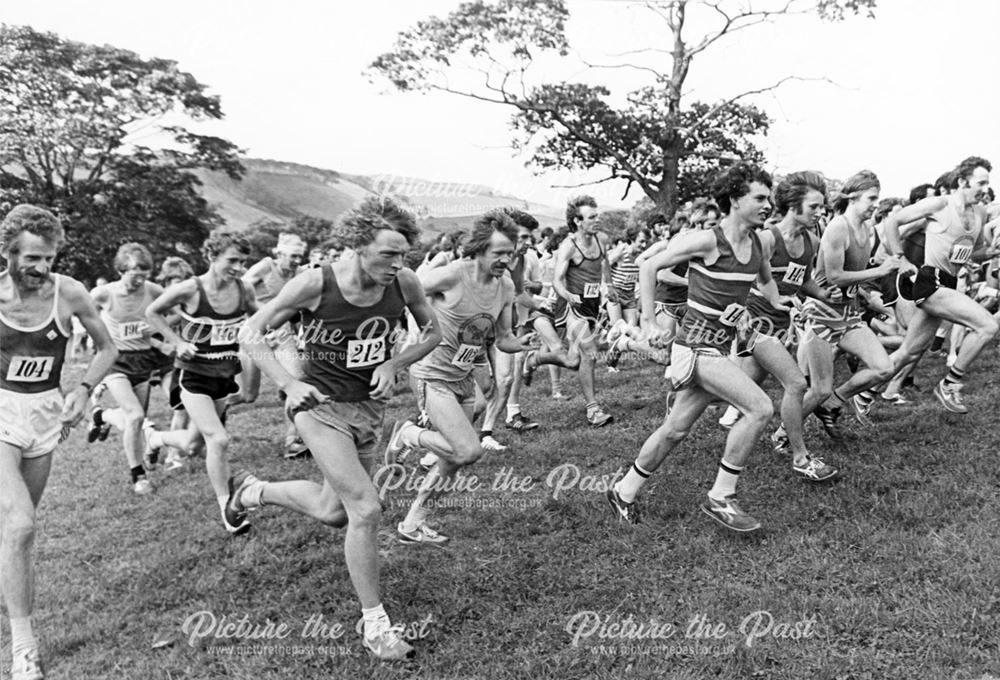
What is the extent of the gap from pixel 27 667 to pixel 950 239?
661 cm

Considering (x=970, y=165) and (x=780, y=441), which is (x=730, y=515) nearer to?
(x=780, y=441)

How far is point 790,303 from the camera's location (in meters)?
5.34

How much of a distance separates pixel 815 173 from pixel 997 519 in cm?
241

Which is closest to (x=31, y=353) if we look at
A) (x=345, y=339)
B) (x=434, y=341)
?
(x=345, y=339)

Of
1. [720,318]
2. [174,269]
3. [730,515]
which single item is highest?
[720,318]

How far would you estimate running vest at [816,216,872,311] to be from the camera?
532cm

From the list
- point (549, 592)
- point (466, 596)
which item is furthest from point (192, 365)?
point (549, 592)

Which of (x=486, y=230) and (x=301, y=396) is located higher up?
(x=486, y=230)

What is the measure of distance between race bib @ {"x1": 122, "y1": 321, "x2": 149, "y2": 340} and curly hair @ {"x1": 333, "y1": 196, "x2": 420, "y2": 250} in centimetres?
384

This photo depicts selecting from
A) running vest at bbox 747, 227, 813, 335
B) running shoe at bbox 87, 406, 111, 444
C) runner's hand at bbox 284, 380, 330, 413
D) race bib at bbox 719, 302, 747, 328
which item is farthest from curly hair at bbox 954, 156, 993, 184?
running shoe at bbox 87, 406, 111, 444

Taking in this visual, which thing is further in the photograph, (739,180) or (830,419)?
(830,419)

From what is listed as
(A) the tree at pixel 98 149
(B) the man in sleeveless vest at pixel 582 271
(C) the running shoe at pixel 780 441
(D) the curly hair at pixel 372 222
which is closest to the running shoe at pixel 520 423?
(B) the man in sleeveless vest at pixel 582 271

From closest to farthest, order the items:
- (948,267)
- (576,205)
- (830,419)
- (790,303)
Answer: (790,303) → (830,419) → (948,267) → (576,205)

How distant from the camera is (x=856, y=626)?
344 cm
